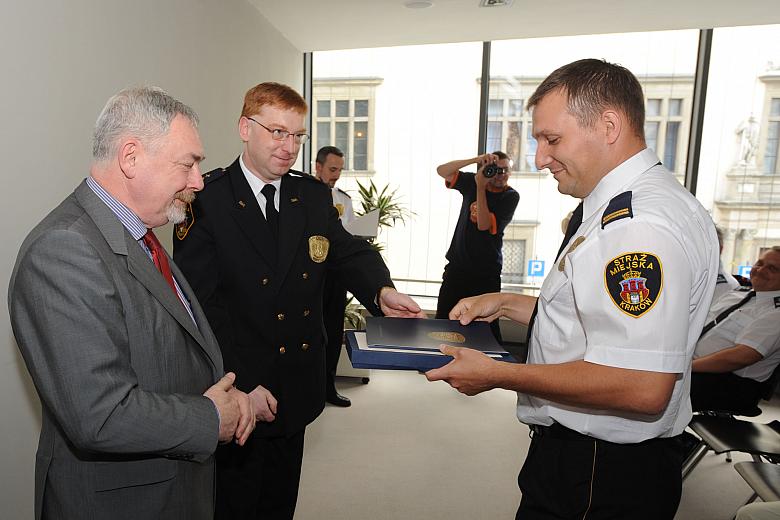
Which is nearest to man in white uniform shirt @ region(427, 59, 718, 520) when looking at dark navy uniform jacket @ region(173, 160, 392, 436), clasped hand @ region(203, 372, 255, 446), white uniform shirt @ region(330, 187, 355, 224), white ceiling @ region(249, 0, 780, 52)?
clasped hand @ region(203, 372, 255, 446)

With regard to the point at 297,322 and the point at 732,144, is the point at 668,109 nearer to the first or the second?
the point at 732,144

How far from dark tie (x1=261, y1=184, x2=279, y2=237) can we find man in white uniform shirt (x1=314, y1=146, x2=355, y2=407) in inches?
69.3

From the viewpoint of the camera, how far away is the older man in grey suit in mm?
949

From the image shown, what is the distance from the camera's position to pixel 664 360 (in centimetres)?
100

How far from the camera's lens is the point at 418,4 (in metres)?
A: 3.84

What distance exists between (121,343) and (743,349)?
2.89 metres

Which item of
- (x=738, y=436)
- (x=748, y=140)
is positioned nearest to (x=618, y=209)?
(x=738, y=436)

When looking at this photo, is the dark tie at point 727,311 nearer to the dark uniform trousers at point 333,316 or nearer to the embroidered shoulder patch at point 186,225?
the dark uniform trousers at point 333,316

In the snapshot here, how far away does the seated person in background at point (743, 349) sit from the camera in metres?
2.64

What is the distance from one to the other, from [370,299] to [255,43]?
2990 mm

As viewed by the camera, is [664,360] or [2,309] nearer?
[664,360]

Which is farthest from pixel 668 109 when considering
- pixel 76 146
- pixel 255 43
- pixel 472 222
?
pixel 76 146

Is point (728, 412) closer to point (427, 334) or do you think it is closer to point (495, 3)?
point (427, 334)

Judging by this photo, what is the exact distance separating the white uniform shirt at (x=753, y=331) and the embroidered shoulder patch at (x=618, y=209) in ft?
6.87
